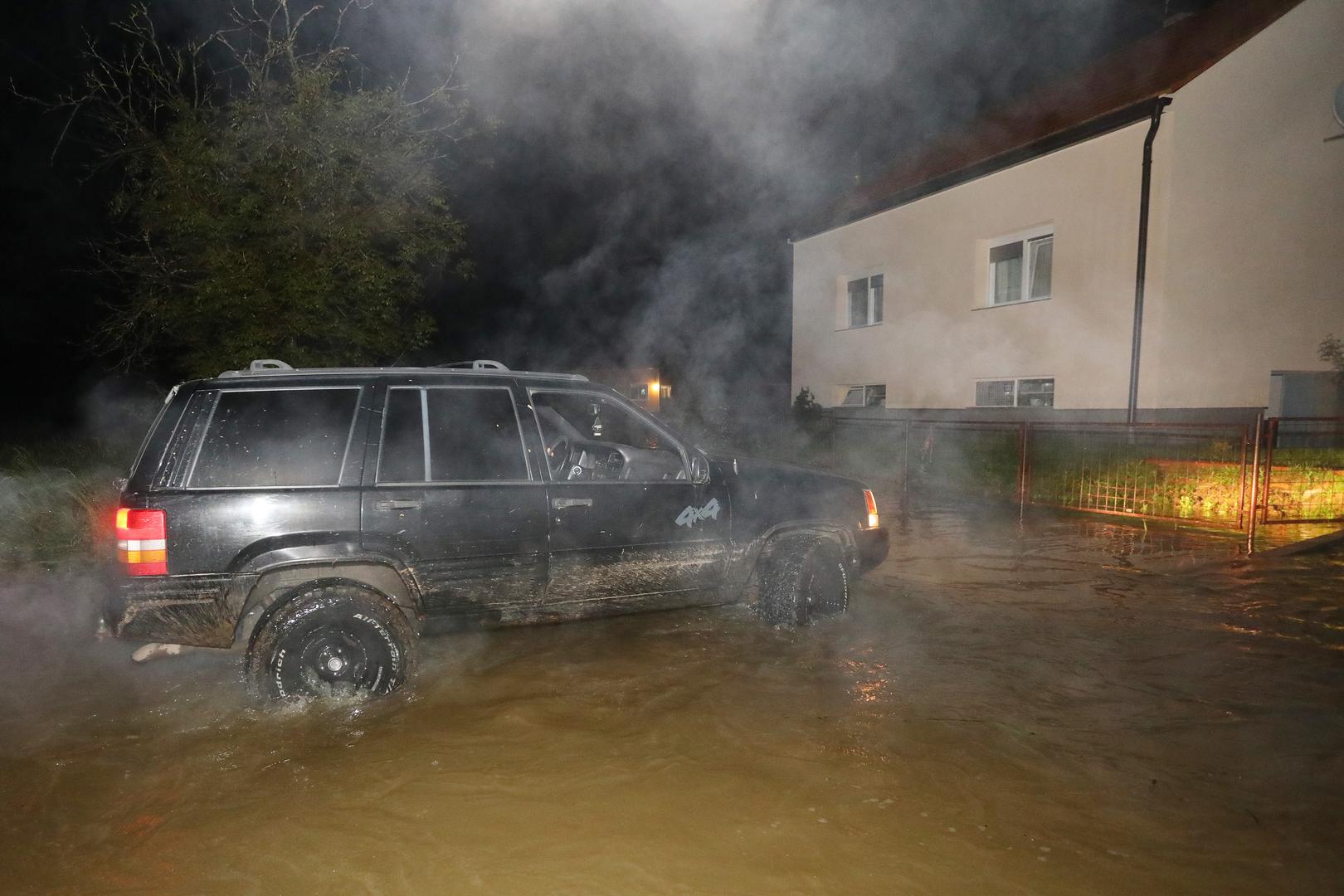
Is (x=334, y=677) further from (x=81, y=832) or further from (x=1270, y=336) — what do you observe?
(x=1270, y=336)

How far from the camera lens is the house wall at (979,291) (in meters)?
12.1

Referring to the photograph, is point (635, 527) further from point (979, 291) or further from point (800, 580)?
point (979, 291)

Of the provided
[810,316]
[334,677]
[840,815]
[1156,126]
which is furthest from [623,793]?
[810,316]

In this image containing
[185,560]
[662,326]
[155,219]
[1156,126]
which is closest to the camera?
[185,560]

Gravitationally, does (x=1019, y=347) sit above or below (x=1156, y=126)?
below

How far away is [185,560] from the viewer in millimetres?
3863

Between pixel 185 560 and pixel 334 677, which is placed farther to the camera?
pixel 334 677

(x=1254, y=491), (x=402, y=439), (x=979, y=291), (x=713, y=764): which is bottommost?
(x=713, y=764)

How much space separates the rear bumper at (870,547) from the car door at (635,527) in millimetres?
1050

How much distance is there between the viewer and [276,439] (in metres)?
4.10

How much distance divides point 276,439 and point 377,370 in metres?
0.61

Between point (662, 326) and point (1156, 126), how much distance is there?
12026mm

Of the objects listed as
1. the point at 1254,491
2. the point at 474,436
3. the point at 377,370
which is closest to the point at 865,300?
the point at 1254,491

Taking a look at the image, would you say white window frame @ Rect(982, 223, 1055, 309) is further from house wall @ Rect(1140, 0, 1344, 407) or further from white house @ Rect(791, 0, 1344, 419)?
house wall @ Rect(1140, 0, 1344, 407)
